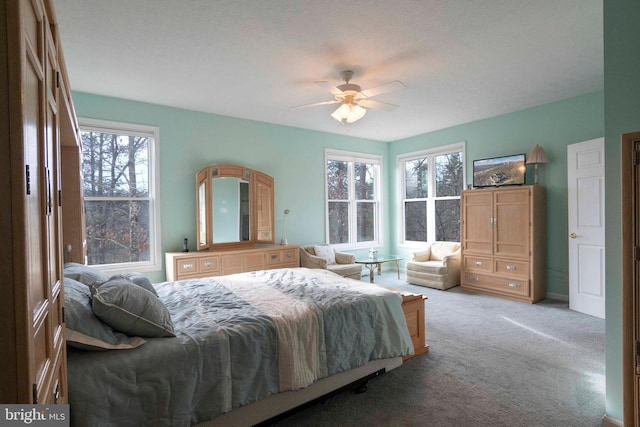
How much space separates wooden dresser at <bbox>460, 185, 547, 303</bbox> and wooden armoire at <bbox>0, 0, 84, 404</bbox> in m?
5.19

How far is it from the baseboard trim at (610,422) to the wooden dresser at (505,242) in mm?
2877

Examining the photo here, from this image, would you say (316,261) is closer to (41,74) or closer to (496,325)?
(496,325)

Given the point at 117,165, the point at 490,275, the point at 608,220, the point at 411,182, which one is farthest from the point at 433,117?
the point at 117,165

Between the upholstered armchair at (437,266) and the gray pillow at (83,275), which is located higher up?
the gray pillow at (83,275)

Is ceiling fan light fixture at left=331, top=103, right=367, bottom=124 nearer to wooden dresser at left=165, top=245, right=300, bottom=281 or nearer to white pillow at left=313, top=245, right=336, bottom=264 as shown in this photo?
wooden dresser at left=165, top=245, right=300, bottom=281

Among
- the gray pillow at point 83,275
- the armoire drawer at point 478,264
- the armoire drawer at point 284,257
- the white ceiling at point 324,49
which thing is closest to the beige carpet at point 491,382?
the armoire drawer at point 478,264

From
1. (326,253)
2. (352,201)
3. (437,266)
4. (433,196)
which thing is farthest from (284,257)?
(433,196)

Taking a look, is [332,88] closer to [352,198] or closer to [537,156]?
[537,156]

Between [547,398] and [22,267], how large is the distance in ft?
9.95

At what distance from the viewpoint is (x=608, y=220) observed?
1964 mm

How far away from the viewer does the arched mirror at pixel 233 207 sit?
4668mm

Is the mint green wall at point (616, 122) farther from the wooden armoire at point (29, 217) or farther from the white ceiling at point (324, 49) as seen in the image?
the wooden armoire at point (29, 217)

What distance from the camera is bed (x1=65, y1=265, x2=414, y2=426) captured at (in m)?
1.51

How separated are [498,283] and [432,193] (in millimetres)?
2140
